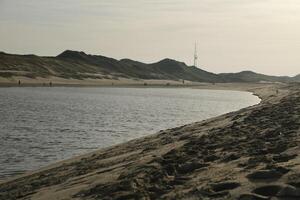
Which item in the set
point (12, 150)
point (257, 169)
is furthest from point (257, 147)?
point (12, 150)

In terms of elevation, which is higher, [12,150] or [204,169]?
[204,169]

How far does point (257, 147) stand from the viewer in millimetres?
12031

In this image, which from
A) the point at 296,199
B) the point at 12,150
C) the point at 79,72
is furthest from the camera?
the point at 79,72

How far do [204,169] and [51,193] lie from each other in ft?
11.3

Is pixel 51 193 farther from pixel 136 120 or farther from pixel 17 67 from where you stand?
pixel 17 67

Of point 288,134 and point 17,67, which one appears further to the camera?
point 17,67

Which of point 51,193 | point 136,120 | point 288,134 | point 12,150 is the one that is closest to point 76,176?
point 51,193

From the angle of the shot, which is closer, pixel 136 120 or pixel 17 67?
pixel 136 120

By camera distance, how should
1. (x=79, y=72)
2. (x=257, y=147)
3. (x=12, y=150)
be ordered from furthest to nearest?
(x=79, y=72) < (x=12, y=150) < (x=257, y=147)

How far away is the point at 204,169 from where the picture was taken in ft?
34.0

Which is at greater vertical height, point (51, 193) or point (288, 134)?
point (288, 134)

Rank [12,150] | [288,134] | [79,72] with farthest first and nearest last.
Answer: [79,72] < [12,150] < [288,134]

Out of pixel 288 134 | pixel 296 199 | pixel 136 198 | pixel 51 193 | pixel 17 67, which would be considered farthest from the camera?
pixel 17 67

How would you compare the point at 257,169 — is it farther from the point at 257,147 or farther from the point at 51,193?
the point at 51,193
